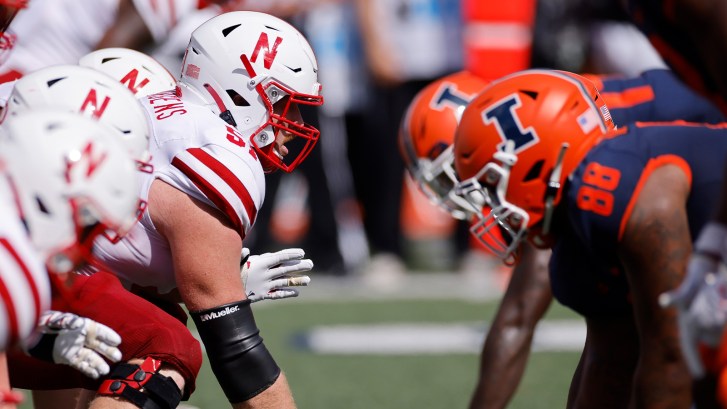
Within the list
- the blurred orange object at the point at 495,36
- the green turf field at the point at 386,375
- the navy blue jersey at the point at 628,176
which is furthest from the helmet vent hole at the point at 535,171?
the blurred orange object at the point at 495,36

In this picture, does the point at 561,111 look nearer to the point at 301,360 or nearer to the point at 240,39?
the point at 240,39

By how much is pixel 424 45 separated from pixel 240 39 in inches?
201

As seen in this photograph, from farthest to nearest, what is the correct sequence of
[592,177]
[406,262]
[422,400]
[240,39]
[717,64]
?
[406,262] → [422,400] → [240,39] → [592,177] → [717,64]

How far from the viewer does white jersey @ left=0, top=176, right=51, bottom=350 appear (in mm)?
2248

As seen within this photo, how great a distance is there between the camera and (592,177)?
2.82 m

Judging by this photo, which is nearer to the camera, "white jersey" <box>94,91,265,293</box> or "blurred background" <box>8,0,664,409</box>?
"white jersey" <box>94,91,265,293</box>

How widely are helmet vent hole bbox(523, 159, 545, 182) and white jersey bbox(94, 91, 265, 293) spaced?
65 centimetres

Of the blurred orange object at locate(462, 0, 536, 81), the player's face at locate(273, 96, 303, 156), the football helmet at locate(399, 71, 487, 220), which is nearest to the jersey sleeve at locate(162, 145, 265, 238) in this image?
the player's face at locate(273, 96, 303, 156)

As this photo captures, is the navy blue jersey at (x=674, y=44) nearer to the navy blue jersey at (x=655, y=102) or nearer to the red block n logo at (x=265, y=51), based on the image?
the red block n logo at (x=265, y=51)

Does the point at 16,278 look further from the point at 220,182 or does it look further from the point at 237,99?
the point at 237,99

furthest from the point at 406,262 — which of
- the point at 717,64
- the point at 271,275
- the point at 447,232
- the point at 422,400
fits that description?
the point at 717,64

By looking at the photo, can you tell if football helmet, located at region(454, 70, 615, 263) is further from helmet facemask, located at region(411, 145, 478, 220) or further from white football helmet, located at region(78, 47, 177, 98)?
white football helmet, located at region(78, 47, 177, 98)

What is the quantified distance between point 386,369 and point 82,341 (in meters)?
2.78

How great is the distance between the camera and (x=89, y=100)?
2801 mm
